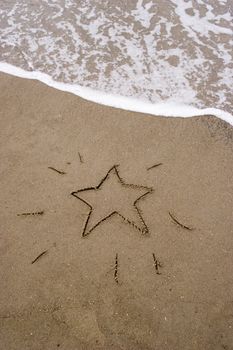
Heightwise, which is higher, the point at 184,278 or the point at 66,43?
the point at 66,43

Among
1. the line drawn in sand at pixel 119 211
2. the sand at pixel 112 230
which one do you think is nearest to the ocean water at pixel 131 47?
the sand at pixel 112 230

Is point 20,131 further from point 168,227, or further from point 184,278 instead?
point 184,278

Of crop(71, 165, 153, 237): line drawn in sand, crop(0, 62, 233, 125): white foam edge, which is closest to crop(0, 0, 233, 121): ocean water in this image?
crop(0, 62, 233, 125): white foam edge

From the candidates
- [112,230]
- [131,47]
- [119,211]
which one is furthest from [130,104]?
[112,230]

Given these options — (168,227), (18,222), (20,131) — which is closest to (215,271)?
(168,227)

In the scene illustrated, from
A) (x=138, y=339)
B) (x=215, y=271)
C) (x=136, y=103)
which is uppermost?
(x=136, y=103)

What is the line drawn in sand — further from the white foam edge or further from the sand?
the white foam edge

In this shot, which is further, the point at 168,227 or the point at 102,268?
the point at 168,227
